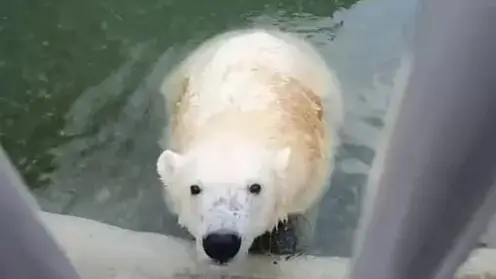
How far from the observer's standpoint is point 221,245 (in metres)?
0.98

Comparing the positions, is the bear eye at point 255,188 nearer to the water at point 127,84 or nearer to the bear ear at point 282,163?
the bear ear at point 282,163

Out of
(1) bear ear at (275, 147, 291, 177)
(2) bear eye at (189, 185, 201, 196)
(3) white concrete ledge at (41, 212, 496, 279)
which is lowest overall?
(3) white concrete ledge at (41, 212, 496, 279)

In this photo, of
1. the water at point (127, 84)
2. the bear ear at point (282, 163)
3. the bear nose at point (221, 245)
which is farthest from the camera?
the water at point (127, 84)

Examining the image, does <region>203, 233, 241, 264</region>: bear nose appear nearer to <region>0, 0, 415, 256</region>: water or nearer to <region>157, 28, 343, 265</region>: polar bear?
<region>157, 28, 343, 265</region>: polar bear

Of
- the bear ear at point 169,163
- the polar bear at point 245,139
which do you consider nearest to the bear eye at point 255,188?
the polar bear at point 245,139

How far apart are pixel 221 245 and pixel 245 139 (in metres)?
0.18

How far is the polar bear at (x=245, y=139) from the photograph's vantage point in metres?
1.01

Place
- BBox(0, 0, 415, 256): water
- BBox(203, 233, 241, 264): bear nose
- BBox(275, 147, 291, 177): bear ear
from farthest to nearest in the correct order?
BBox(0, 0, 415, 256): water → BBox(275, 147, 291, 177): bear ear → BBox(203, 233, 241, 264): bear nose

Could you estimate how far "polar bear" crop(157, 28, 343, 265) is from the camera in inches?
39.8

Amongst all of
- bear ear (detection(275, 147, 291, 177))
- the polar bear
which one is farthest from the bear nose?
bear ear (detection(275, 147, 291, 177))

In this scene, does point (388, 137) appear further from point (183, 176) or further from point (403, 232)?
point (183, 176)

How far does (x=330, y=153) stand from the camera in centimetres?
127

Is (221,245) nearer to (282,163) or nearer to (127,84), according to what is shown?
(282,163)

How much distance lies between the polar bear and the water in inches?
2.7
